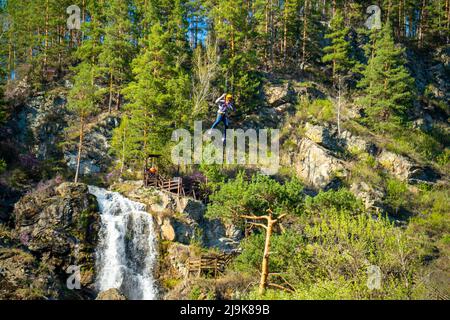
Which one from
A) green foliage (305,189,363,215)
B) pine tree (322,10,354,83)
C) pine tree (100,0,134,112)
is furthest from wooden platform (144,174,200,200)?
pine tree (322,10,354,83)

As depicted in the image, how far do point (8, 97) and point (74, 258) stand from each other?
22.5 metres

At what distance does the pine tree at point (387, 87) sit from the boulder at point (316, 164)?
26.4ft

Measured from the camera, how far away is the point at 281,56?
5016 cm

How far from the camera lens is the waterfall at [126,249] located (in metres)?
25.2

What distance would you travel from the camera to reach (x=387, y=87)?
138ft

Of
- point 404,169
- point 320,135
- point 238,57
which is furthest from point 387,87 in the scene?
point 238,57

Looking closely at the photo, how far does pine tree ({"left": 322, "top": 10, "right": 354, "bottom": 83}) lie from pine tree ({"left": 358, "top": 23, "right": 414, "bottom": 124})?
366 centimetres

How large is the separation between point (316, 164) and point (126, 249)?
19.5 m

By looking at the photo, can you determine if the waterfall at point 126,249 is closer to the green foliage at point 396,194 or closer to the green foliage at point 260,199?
the green foliage at point 260,199

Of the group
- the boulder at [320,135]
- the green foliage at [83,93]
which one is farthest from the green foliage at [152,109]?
the boulder at [320,135]

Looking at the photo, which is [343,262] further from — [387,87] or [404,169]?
[387,87]

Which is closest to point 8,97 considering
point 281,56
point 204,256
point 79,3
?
point 79,3

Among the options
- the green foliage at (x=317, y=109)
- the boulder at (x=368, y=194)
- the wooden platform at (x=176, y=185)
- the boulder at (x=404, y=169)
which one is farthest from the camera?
the green foliage at (x=317, y=109)
